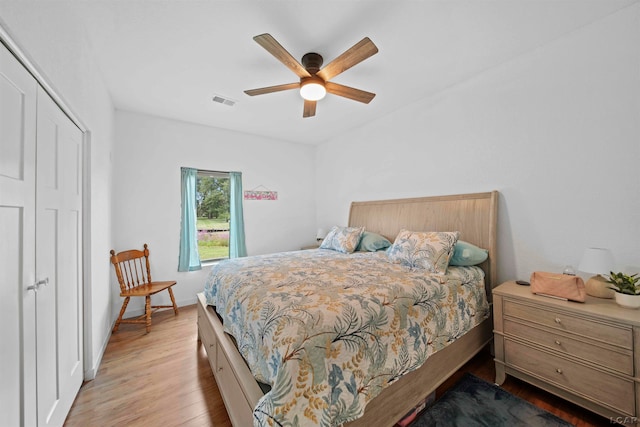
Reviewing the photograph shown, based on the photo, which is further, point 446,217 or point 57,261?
point 446,217

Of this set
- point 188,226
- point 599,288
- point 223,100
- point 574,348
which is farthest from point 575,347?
point 188,226

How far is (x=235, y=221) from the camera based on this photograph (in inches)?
153

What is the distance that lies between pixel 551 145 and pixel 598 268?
3.41 ft

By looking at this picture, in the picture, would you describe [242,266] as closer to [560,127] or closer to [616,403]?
[616,403]

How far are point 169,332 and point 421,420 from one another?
2634mm

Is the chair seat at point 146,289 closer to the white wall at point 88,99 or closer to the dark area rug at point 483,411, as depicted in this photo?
the white wall at point 88,99

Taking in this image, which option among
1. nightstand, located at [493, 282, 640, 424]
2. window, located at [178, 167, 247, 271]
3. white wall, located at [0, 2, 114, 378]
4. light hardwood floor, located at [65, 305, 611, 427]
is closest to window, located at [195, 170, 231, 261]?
window, located at [178, 167, 247, 271]

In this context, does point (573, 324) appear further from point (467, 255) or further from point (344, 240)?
point (344, 240)

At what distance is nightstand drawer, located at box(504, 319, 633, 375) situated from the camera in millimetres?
1371

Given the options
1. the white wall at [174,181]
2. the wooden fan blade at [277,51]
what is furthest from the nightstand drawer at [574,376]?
the white wall at [174,181]

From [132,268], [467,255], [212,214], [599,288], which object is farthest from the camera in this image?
[212,214]

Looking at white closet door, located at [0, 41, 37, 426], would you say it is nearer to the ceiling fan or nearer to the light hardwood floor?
the light hardwood floor

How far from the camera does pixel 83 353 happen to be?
1.88 metres

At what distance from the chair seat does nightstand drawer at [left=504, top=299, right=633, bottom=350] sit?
3.50 meters
